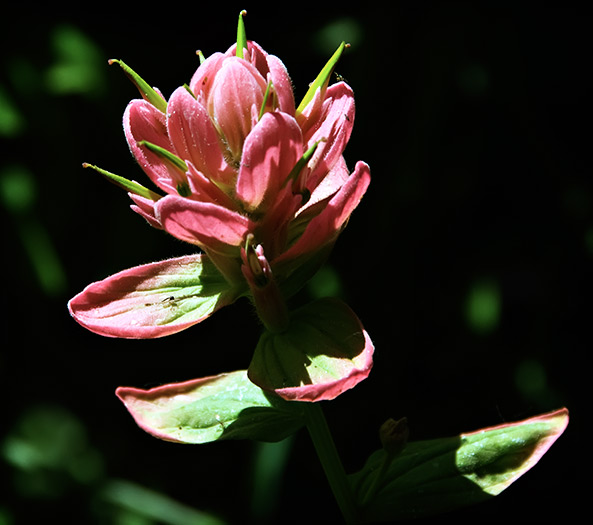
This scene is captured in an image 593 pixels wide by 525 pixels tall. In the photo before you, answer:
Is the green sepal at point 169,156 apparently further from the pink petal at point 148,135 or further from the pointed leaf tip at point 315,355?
the pointed leaf tip at point 315,355

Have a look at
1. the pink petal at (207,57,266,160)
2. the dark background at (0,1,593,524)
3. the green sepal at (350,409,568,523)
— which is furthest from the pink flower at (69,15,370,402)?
the dark background at (0,1,593,524)

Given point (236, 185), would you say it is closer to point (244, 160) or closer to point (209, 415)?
point (244, 160)

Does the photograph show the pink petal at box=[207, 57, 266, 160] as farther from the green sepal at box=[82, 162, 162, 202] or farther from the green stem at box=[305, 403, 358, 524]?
the green stem at box=[305, 403, 358, 524]

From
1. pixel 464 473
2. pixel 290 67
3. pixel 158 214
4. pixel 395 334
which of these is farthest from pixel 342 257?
pixel 158 214

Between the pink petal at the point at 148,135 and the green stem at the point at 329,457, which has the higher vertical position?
the pink petal at the point at 148,135

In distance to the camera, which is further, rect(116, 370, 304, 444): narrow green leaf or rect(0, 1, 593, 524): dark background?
rect(0, 1, 593, 524): dark background

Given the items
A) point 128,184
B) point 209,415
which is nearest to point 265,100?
point 128,184

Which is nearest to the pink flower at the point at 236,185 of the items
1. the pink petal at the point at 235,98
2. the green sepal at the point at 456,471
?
the pink petal at the point at 235,98
